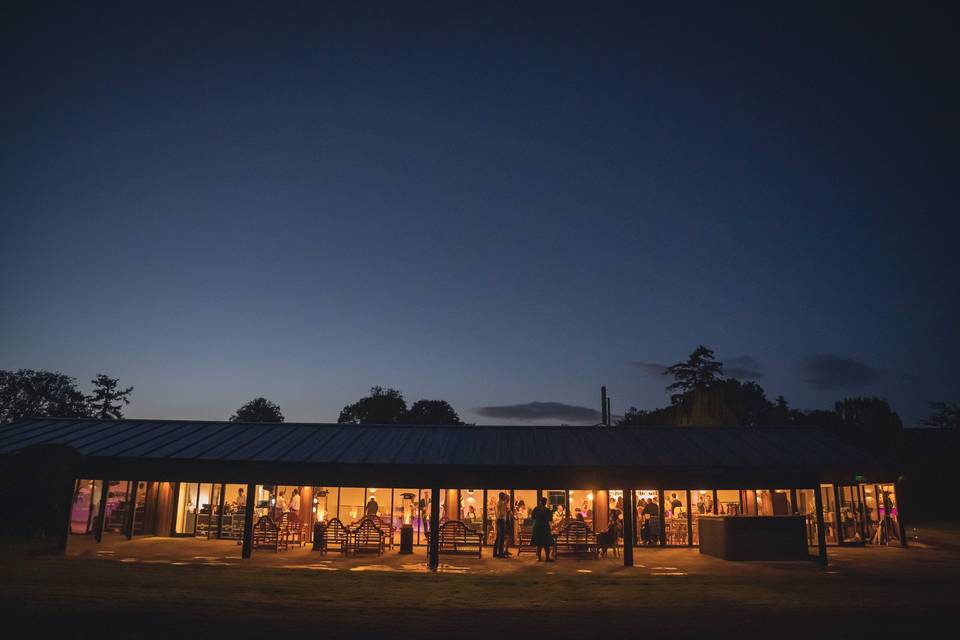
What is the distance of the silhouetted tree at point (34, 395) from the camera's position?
63.1m

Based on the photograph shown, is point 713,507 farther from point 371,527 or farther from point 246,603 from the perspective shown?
point 246,603

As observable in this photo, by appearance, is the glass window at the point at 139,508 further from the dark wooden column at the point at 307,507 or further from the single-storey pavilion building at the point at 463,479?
the dark wooden column at the point at 307,507

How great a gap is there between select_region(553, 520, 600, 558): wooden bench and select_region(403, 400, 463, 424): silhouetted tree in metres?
54.1

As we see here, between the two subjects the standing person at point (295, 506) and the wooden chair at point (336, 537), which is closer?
the wooden chair at point (336, 537)

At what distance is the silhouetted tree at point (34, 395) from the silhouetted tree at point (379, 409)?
96.0 ft

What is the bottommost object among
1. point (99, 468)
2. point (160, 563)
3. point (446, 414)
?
point (160, 563)

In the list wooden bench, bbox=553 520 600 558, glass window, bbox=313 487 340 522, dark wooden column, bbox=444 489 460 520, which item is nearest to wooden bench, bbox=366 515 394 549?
glass window, bbox=313 487 340 522

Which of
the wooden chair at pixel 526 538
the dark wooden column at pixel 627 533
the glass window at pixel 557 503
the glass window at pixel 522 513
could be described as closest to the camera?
the dark wooden column at pixel 627 533

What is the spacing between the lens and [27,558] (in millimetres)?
15266

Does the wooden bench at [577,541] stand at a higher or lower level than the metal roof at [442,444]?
lower

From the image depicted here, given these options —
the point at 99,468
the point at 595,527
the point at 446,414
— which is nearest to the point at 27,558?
the point at 99,468

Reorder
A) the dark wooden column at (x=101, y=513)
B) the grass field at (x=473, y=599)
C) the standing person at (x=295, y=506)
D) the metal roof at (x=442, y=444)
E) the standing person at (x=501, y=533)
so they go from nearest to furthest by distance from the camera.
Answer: the grass field at (x=473, y=599)
the metal roof at (x=442, y=444)
the standing person at (x=501, y=533)
the dark wooden column at (x=101, y=513)
the standing person at (x=295, y=506)

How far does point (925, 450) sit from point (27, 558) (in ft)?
153

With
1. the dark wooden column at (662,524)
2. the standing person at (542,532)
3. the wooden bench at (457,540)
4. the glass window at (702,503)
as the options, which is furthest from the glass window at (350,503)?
the glass window at (702,503)
